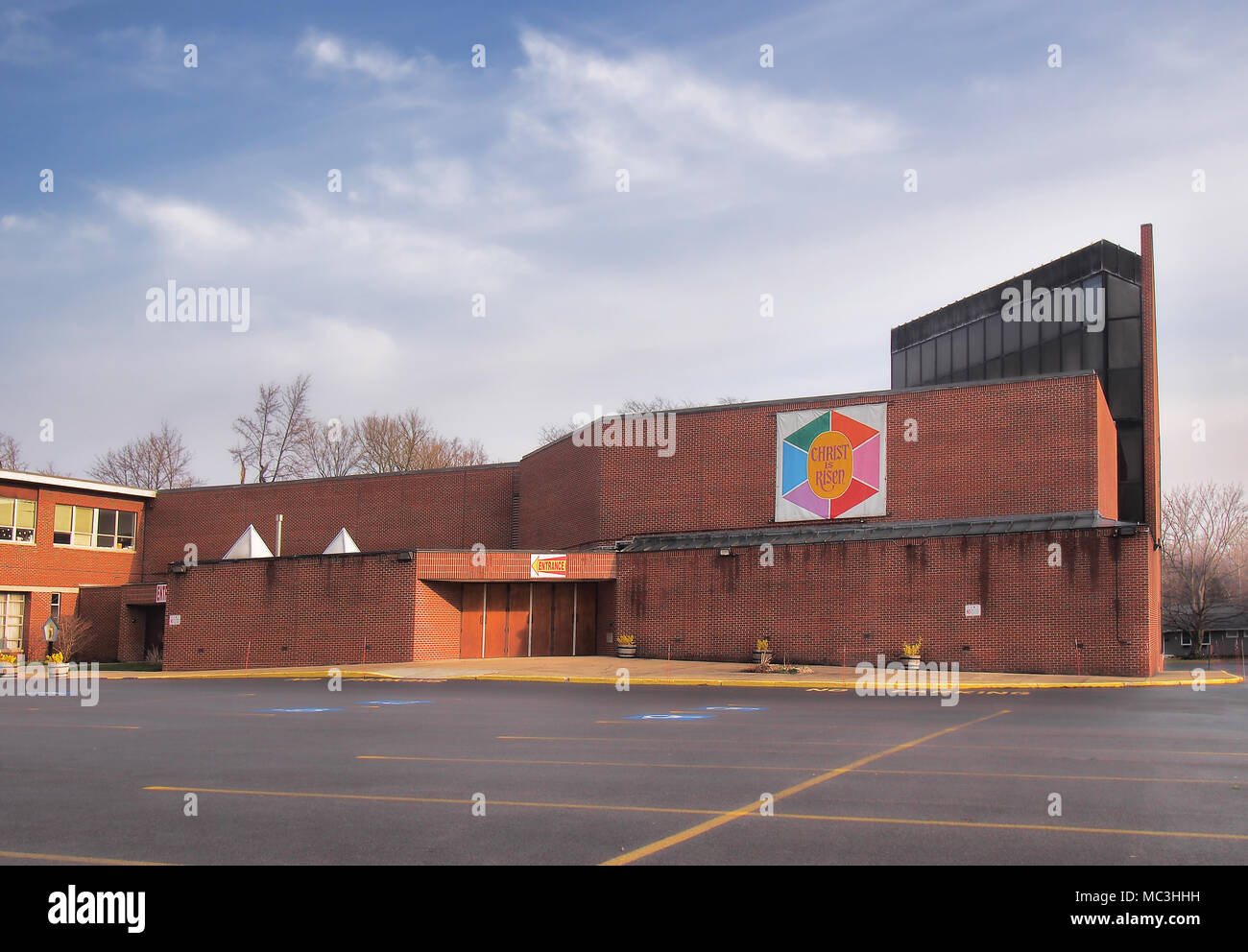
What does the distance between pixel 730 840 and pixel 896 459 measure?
2953 centimetres

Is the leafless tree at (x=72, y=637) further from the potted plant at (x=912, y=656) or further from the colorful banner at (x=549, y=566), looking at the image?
the potted plant at (x=912, y=656)

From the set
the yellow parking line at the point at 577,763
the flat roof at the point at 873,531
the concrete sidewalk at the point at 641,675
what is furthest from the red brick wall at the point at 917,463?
the yellow parking line at the point at 577,763

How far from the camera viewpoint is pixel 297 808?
9.18m

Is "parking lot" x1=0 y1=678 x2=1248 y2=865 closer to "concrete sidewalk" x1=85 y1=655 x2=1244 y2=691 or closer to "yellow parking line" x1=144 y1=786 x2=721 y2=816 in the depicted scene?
"yellow parking line" x1=144 y1=786 x2=721 y2=816

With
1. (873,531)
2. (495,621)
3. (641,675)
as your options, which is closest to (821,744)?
(641,675)

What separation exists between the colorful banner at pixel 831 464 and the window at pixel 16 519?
36.0 meters

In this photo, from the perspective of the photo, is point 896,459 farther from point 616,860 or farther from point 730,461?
point 616,860

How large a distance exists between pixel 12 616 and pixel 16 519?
4524 mm

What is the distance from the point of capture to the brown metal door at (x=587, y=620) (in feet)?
132

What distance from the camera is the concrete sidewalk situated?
27.9 meters

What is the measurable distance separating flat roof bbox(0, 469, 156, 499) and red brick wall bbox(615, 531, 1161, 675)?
1190 inches

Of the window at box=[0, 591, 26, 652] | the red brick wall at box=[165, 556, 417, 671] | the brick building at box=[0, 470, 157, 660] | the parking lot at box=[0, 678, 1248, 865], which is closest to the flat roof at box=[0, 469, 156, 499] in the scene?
the brick building at box=[0, 470, 157, 660]

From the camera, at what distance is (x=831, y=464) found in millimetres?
37000
